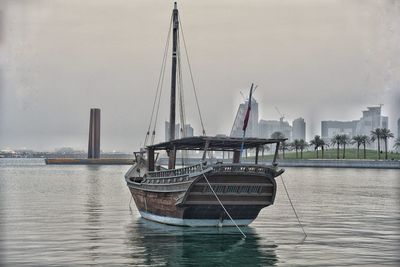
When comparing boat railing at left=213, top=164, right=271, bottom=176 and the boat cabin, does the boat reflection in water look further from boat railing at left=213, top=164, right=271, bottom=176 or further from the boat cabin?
the boat cabin

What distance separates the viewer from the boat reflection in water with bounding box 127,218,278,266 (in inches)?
1155

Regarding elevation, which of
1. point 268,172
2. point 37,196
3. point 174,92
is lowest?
point 37,196

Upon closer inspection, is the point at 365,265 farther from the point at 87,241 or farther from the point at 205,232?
the point at 87,241

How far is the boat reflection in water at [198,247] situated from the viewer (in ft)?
96.2

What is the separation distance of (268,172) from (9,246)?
15.9 m

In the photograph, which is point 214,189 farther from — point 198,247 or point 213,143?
point 198,247

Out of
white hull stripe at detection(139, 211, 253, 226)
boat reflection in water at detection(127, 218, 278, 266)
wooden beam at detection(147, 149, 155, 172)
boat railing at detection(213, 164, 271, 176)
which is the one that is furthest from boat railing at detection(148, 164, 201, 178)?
wooden beam at detection(147, 149, 155, 172)

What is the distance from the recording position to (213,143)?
4053cm

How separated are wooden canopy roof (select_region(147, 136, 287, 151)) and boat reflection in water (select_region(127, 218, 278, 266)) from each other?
5.59 m

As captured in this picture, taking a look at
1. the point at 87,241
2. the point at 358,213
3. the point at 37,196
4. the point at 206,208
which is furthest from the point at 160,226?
the point at 37,196

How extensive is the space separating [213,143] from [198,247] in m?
9.40

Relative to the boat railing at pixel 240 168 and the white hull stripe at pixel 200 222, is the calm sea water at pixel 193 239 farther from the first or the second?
the boat railing at pixel 240 168

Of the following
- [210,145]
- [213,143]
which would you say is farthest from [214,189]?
[210,145]

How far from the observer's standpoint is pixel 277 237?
37.5 m
